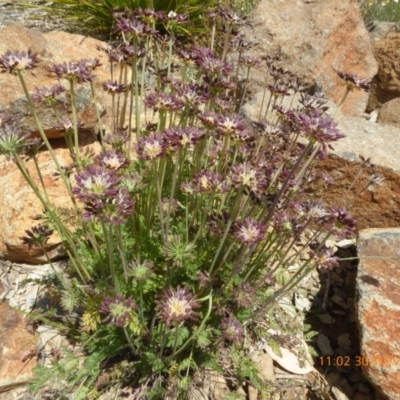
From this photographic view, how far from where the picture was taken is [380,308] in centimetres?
330

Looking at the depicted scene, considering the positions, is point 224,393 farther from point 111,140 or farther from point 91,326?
point 111,140

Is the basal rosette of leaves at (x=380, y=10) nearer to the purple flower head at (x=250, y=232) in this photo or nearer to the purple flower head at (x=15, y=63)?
the purple flower head at (x=250, y=232)

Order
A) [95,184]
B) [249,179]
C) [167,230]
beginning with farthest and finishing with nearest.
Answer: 1. [167,230]
2. [249,179]
3. [95,184]

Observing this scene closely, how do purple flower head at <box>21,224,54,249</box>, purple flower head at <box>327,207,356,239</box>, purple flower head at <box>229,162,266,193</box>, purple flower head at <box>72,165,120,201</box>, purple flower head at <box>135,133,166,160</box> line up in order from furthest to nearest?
purple flower head at <box>21,224,54,249</box>
purple flower head at <box>327,207,356,239</box>
purple flower head at <box>229,162,266,193</box>
purple flower head at <box>135,133,166,160</box>
purple flower head at <box>72,165,120,201</box>

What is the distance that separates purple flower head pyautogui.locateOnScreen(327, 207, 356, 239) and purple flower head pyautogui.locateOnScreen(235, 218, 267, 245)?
0.48 meters

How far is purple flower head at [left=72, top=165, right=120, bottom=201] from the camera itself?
1998 millimetres

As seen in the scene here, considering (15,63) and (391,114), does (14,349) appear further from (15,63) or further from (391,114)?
(391,114)

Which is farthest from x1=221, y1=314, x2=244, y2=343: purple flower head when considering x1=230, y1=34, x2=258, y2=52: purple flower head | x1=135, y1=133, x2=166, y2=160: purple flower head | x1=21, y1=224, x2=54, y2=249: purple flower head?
x1=230, y1=34, x2=258, y2=52: purple flower head

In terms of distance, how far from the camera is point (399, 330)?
10.4ft

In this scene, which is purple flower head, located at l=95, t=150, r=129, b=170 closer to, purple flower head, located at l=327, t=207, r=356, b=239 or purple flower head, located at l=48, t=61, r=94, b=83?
purple flower head, located at l=48, t=61, r=94, b=83

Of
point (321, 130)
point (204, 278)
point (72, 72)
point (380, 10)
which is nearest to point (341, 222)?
point (321, 130)

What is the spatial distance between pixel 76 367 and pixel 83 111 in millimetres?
2693

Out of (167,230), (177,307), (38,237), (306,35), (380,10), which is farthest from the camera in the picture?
(380,10)

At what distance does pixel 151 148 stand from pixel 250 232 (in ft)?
2.70
